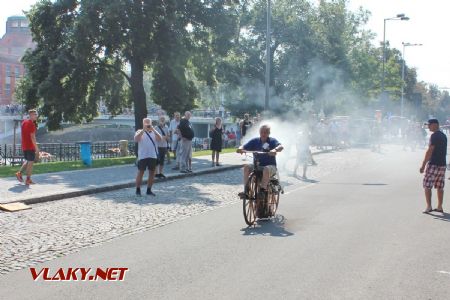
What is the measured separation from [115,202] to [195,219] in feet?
9.28

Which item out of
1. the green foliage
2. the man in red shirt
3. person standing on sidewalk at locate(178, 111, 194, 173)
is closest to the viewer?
the man in red shirt

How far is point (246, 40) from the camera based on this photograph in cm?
4953

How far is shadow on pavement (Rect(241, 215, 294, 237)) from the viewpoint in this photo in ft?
29.6

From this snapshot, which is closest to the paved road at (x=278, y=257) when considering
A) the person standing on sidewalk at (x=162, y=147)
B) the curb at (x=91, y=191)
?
the curb at (x=91, y=191)

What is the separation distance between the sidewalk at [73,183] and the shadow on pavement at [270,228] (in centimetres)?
498

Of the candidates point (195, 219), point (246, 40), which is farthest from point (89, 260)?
point (246, 40)

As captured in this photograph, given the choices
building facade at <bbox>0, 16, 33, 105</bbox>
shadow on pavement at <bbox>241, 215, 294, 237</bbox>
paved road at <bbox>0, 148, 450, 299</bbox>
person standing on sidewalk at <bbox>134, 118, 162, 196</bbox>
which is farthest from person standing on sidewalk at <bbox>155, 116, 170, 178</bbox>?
building facade at <bbox>0, 16, 33, 105</bbox>

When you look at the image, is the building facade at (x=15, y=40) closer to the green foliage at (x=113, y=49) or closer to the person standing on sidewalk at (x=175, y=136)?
the green foliage at (x=113, y=49)

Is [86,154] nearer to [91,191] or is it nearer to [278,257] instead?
[91,191]

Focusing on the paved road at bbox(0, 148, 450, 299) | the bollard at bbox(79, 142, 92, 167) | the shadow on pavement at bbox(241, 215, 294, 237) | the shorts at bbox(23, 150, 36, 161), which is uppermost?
the shorts at bbox(23, 150, 36, 161)

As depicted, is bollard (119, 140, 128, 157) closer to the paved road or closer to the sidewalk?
the sidewalk

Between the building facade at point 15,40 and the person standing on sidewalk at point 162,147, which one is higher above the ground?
the building facade at point 15,40

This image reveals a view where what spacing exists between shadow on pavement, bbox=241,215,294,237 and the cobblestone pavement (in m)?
1.45

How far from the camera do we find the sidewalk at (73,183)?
12742 millimetres
